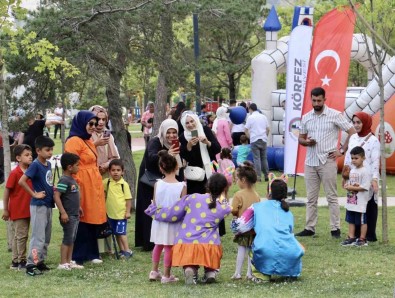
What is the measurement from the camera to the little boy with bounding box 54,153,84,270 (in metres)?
9.70

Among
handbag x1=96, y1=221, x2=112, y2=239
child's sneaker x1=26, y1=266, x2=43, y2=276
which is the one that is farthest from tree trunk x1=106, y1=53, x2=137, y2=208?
child's sneaker x1=26, y1=266, x2=43, y2=276

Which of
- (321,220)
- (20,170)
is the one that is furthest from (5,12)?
(321,220)

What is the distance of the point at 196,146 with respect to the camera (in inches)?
428

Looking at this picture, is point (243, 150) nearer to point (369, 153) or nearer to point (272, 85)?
point (272, 85)

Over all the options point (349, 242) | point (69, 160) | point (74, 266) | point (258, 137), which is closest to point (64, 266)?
point (74, 266)

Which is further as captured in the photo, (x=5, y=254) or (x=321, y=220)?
(x=321, y=220)

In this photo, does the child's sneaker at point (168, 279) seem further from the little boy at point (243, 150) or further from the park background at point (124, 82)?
the little boy at point (243, 150)

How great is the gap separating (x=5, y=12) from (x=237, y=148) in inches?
455

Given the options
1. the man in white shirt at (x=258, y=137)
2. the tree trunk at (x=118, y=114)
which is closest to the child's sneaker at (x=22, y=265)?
the tree trunk at (x=118, y=114)

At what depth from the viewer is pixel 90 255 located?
10.7 meters

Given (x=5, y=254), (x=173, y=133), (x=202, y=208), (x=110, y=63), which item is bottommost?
(x=5, y=254)

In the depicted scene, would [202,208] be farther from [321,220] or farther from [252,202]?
[321,220]

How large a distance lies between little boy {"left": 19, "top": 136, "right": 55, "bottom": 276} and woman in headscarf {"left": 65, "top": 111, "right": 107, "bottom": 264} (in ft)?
2.18

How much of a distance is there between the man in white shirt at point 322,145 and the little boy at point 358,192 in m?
0.49
